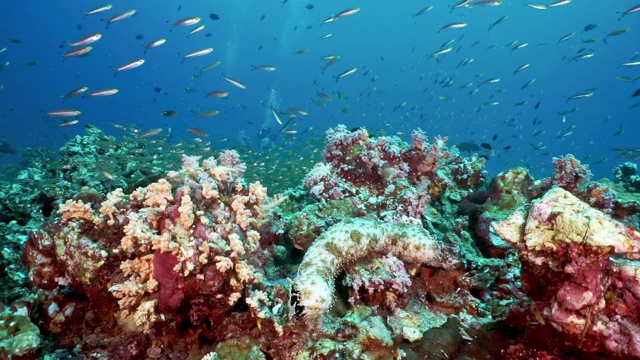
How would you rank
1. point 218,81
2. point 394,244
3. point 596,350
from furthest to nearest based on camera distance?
point 218,81, point 394,244, point 596,350

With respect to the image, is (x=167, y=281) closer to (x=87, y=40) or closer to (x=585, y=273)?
(x=585, y=273)

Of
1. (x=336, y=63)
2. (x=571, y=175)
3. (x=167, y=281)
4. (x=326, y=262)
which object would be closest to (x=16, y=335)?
(x=167, y=281)

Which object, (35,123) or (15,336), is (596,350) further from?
(35,123)

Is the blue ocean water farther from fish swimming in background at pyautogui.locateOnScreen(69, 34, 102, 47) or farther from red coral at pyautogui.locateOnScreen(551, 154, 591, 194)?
red coral at pyautogui.locateOnScreen(551, 154, 591, 194)

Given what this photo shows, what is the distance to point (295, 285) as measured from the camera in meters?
3.24

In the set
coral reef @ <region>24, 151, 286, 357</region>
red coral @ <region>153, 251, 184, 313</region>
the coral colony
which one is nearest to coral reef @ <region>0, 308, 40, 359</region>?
the coral colony

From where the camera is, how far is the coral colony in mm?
2654

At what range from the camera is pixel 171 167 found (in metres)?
8.40

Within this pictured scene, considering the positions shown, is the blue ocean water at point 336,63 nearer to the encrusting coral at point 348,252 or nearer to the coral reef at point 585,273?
the encrusting coral at point 348,252

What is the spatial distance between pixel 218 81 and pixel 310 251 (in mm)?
176056

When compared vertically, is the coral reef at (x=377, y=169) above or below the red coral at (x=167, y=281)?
below

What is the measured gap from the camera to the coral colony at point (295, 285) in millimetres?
2654

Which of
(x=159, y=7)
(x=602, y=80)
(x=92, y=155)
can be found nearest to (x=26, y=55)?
(x=159, y=7)

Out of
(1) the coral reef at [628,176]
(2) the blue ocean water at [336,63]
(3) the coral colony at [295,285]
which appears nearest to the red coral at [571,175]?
(3) the coral colony at [295,285]
